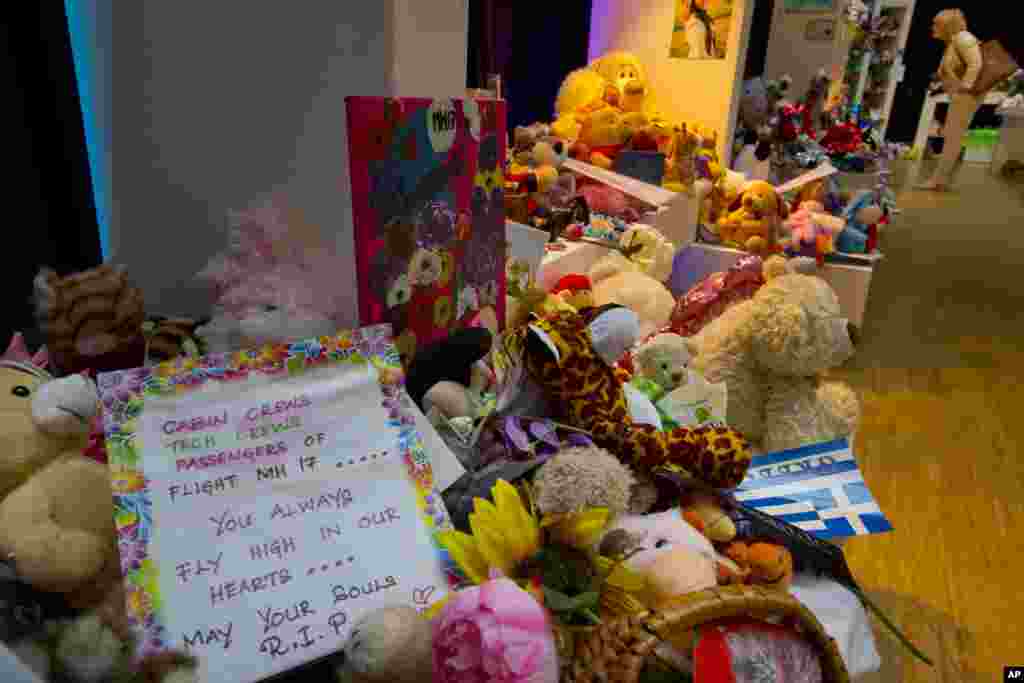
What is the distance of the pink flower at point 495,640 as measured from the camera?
1.63 ft

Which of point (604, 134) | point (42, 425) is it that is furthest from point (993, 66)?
point (42, 425)

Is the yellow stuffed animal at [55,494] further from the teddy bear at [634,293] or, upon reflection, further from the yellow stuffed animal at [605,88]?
the yellow stuffed animal at [605,88]

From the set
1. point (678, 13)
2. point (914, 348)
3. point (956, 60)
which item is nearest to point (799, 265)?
point (914, 348)

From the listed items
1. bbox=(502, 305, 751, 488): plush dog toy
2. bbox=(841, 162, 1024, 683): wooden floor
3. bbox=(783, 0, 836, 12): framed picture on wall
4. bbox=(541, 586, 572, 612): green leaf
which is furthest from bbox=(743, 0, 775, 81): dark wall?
bbox=(541, 586, 572, 612): green leaf

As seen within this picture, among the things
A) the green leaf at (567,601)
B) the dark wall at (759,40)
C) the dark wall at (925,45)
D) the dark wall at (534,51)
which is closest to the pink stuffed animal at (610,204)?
the dark wall at (534,51)

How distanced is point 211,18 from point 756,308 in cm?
101

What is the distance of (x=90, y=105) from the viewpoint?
3.64 feet

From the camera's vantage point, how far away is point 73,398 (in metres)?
0.62

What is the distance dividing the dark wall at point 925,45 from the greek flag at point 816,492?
35.2 ft

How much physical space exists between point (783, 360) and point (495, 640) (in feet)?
3.12

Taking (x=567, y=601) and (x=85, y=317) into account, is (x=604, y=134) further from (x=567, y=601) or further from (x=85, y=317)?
(x=567, y=601)

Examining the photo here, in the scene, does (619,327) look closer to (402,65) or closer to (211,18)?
(402,65)

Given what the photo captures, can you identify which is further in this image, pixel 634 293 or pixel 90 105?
pixel 634 293

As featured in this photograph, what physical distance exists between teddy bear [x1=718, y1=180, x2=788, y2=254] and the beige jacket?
5.30 metres
